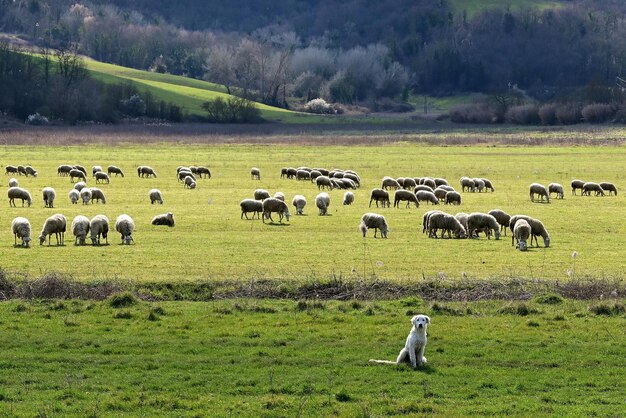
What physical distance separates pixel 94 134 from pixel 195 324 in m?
87.6

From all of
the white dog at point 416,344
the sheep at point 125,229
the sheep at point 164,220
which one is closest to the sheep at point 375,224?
the sheep at point 164,220

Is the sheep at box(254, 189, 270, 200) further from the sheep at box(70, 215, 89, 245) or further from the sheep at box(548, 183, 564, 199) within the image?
the sheep at box(548, 183, 564, 199)

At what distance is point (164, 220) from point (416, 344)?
20.8 metres

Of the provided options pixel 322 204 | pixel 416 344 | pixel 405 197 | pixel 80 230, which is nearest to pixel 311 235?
pixel 322 204

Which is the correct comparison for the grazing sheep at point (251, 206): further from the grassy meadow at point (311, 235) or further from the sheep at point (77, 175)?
the sheep at point (77, 175)

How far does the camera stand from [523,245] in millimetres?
30047

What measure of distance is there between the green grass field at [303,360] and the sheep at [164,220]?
45.3 ft

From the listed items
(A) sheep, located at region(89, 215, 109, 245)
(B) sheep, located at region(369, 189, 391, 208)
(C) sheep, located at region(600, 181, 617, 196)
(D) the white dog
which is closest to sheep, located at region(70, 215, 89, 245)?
(A) sheep, located at region(89, 215, 109, 245)

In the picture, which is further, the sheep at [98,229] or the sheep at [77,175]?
the sheep at [77,175]

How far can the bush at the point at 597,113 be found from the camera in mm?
129625

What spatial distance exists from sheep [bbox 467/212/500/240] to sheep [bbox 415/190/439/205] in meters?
10.2

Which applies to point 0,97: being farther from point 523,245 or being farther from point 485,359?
point 485,359

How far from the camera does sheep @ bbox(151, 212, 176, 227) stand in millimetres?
35312

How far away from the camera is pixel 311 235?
33.0 metres
